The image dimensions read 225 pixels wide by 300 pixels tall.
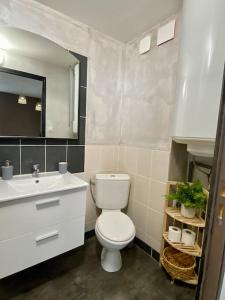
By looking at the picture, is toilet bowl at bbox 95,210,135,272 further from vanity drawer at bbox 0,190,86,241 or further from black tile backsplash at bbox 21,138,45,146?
black tile backsplash at bbox 21,138,45,146

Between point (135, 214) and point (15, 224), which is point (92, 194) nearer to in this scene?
point (135, 214)

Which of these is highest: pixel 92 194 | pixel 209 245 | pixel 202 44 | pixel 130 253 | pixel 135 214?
pixel 202 44

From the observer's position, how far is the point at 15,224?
3.43 feet

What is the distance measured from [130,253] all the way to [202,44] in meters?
1.87

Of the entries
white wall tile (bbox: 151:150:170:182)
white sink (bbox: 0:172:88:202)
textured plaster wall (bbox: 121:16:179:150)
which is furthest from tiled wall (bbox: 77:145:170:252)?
white sink (bbox: 0:172:88:202)

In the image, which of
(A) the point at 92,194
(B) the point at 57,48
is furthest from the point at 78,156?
(B) the point at 57,48

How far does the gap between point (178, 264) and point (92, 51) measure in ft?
6.90

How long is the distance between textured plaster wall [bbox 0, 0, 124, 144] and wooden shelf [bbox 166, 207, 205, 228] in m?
0.95

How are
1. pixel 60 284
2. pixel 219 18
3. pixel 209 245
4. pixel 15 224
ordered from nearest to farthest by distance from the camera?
pixel 209 245
pixel 219 18
pixel 15 224
pixel 60 284

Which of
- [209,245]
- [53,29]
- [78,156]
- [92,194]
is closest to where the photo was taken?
[209,245]

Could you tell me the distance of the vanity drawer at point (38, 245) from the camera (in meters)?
1.04

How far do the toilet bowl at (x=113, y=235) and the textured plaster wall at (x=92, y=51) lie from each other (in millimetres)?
801

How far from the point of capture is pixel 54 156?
1.59 metres

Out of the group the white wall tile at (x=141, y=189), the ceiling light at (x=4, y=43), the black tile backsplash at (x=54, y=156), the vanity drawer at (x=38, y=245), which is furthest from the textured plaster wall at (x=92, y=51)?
the vanity drawer at (x=38, y=245)
